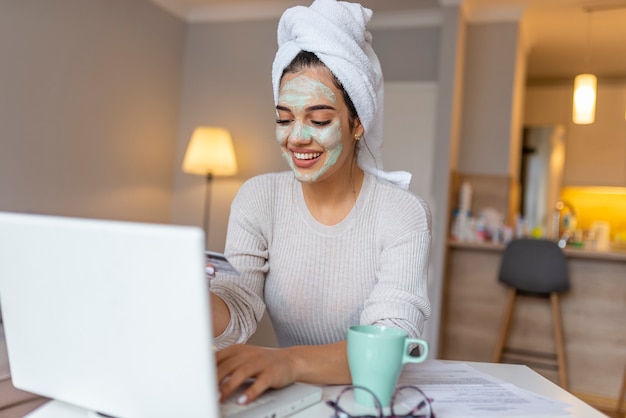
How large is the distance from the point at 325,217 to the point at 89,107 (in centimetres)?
285

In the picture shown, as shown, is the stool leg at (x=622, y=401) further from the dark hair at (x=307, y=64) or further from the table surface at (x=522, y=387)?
the dark hair at (x=307, y=64)

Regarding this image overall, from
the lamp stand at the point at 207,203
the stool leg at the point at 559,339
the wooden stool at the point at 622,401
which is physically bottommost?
the wooden stool at the point at 622,401

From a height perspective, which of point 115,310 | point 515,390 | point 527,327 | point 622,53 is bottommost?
point 527,327

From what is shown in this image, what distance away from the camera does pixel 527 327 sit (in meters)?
3.23

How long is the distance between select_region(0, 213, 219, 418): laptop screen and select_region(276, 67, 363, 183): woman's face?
0.55m

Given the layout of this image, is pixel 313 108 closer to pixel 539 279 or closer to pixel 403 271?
pixel 403 271

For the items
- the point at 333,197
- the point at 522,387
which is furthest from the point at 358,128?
the point at 522,387

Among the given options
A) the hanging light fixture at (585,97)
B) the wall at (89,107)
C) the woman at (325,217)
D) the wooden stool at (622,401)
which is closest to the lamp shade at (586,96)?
the hanging light fixture at (585,97)


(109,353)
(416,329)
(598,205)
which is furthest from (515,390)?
(598,205)

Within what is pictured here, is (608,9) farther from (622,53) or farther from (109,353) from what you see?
(109,353)

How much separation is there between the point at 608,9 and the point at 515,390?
368 cm

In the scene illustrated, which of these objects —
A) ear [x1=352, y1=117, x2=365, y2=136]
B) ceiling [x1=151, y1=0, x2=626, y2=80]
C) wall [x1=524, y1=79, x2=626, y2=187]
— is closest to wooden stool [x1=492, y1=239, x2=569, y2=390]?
ceiling [x1=151, y1=0, x2=626, y2=80]

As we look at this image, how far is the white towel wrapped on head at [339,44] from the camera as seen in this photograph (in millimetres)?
1070

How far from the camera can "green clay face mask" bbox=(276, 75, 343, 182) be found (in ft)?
3.59
